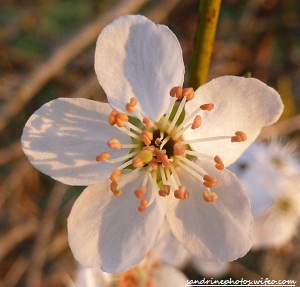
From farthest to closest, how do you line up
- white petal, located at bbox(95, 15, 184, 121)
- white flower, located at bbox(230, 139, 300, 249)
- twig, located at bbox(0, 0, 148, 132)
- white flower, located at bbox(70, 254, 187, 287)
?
twig, located at bbox(0, 0, 148, 132)
white flower, located at bbox(230, 139, 300, 249)
white flower, located at bbox(70, 254, 187, 287)
white petal, located at bbox(95, 15, 184, 121)

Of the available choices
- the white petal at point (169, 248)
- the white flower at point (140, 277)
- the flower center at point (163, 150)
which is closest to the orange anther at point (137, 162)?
the flower center at point (163, 150)

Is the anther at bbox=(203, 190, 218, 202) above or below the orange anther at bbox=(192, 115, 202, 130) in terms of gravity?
below

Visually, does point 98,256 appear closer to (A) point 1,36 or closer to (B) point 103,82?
(B) point 103,82

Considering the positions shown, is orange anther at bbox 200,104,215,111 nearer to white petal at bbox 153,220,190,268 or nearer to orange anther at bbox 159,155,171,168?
orange anther at bbox 159,155,171,168

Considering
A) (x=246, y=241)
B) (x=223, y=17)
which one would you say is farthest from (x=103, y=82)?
(x=223, y=17)

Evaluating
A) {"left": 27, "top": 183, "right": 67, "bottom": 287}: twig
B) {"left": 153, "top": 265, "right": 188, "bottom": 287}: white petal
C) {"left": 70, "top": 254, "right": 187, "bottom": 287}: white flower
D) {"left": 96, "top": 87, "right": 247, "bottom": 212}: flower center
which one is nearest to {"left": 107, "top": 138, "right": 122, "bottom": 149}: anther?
{"left": 96, "top": 87, "right": 247, "bottom": 212}: flower center

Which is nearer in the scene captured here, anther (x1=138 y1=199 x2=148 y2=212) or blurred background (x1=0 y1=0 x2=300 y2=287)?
anther (x1=138 y1=199 x2=148 y2=212)

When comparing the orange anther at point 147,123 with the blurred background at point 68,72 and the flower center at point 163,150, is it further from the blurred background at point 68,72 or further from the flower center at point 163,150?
the blurred background at point 68,72

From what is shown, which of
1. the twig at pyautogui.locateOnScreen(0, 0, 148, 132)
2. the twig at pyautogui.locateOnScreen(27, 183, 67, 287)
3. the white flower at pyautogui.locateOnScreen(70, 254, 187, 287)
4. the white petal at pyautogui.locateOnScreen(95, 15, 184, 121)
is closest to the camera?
the white petal at pyautogui.locateOnScreen(95, 15, 184, 121)
